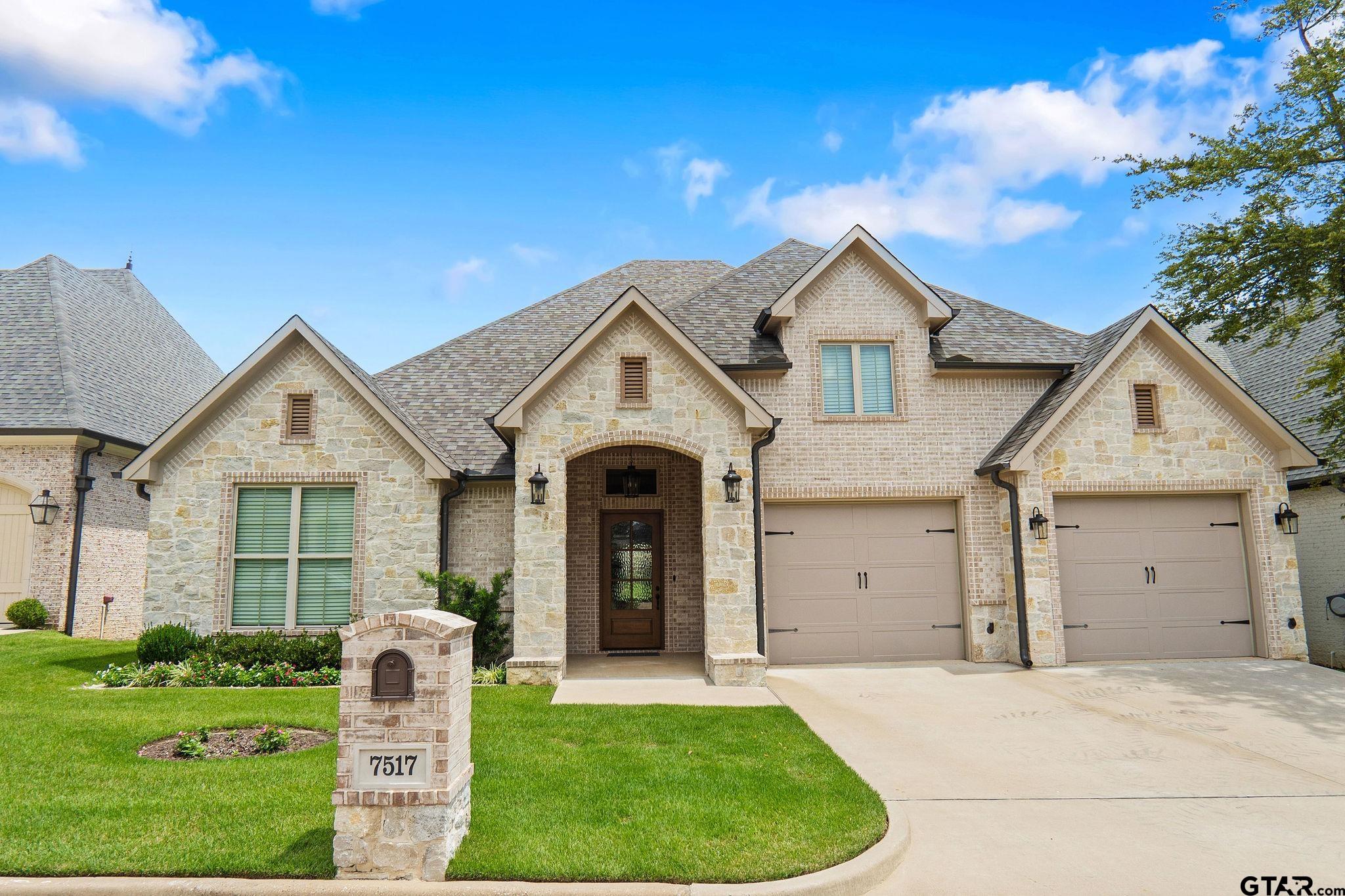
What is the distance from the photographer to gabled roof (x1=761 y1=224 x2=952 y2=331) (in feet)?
42.4

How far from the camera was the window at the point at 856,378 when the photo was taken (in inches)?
515

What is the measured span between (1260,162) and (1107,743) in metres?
12.4

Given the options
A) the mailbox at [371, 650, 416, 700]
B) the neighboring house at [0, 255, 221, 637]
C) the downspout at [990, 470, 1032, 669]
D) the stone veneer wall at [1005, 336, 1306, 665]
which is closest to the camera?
the mailbox at [371, 650, 416, 700]

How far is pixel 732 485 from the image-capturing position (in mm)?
11078

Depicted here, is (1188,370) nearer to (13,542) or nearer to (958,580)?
(958,580)

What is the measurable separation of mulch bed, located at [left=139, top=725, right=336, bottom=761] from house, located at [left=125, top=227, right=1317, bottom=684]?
3.30m

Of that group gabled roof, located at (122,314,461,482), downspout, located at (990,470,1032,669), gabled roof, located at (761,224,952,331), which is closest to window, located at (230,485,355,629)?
gabled roof, located at (122,314,461,482)

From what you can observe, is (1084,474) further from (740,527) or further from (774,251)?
(774,251)

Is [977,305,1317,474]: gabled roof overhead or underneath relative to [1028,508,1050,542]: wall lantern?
overhead

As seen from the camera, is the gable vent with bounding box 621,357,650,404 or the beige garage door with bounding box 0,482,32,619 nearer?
the gable vent with bounding box 621,357,650,404

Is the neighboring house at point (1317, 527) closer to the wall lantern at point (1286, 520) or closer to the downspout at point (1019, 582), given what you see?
the wall lantern at point (1286, 520)

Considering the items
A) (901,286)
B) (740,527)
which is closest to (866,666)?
(740,527)

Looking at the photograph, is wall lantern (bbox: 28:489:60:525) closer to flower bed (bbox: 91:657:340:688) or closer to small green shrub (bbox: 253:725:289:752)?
flower bed (bbox: 91:657:340:688)

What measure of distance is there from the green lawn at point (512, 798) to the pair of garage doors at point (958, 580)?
3964mm
